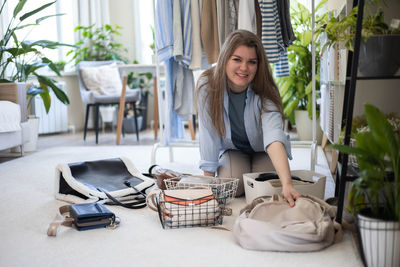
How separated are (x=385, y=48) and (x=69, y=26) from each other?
4.71 metres

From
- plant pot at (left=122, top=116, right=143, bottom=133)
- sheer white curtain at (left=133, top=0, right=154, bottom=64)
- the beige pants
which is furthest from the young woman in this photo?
sheer white curtain at (left=133, top=0, right=154, bottom=64)

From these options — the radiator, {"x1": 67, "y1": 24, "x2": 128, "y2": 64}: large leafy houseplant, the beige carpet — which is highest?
{"x1": 67, "y1": 24, "x2": 128, "y2": 64}: large leafy houseplant

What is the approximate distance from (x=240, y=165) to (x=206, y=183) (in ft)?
0.90

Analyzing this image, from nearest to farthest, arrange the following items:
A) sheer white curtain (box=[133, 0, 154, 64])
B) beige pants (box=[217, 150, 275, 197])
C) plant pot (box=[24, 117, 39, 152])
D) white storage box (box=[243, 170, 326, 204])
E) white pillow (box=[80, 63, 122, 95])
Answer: white storage box (box=[243, 170, 326, 204]) < beige pants (box=[217, 150, 275, 197]) < plant pot (box=[24, 117, 39, 152]) < white pillow (box=[80, 63, 122, 95]) < sheer white curtain (box=[133, 0, 154, 64])

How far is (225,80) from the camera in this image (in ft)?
7.02

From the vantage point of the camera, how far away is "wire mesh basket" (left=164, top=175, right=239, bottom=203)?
2064 millimetres

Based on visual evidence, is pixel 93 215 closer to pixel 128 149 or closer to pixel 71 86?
pixel 128 149

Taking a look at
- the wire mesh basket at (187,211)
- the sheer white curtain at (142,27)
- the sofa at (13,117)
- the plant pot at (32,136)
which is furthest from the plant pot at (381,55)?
the sheer white curtain at (142,27)

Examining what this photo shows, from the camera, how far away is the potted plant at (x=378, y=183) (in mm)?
1263

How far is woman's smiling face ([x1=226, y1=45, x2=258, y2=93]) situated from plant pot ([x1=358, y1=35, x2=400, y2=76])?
21.2 inches

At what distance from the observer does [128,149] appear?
13.1ft

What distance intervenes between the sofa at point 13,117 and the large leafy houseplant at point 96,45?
5.78 feet

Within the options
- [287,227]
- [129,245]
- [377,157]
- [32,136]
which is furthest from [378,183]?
[32,136]

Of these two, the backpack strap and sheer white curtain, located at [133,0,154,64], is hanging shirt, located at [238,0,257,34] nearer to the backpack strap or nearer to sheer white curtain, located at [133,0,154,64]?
the backpack strap
